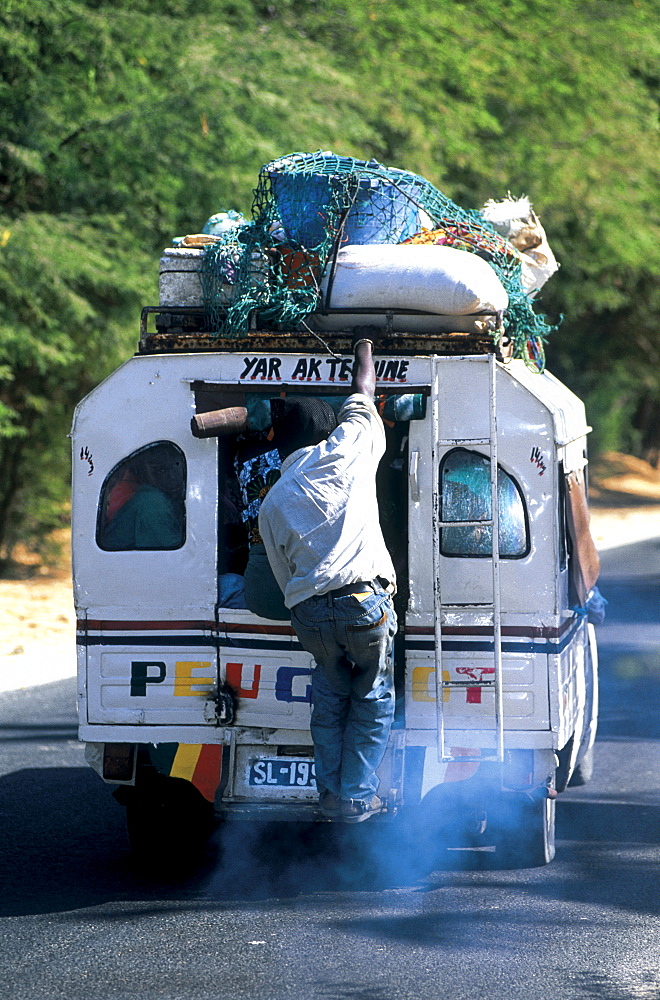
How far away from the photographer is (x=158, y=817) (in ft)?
18.5

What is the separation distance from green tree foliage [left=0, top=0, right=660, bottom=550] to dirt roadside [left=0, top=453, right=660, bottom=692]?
72.8 inches

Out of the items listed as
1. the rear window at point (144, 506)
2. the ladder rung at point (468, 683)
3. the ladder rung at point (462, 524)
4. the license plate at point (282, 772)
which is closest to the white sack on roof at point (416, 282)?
the ladder rung at point (462, 524)

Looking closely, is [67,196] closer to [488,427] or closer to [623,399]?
[488,427]

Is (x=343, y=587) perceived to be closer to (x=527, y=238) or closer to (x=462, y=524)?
(x=462, y=524)

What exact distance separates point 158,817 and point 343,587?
1.64 meters

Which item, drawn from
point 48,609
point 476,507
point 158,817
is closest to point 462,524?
point 476,507

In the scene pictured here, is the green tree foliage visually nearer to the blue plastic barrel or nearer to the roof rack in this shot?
the blue plastic barrel

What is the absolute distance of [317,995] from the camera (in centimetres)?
407

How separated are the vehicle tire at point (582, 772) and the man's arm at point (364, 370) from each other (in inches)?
113

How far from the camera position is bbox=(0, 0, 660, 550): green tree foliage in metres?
13.7

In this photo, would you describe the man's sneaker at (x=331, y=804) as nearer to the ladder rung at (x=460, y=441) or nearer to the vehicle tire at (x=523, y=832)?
the vehicle tire at (x=523, y=832)

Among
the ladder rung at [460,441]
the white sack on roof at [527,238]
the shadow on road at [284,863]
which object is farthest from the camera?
the white sack on roof at [527,238]

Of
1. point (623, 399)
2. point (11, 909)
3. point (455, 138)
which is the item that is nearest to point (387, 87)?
point (455, 138)

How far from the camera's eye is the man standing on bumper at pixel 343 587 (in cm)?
470
